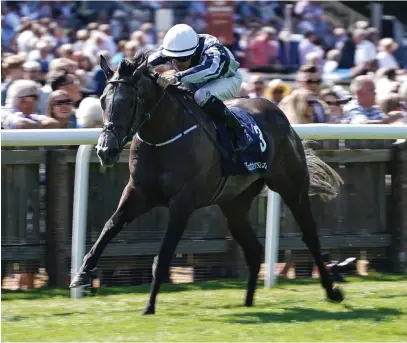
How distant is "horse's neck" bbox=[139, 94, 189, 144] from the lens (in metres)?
6.62

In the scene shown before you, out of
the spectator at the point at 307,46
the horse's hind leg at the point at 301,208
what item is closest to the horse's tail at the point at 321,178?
the horse's hind leg at the point at 301,208

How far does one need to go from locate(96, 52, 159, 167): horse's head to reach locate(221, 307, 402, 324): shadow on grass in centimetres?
127

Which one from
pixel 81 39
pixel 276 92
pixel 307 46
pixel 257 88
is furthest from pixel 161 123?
pixel 307 46

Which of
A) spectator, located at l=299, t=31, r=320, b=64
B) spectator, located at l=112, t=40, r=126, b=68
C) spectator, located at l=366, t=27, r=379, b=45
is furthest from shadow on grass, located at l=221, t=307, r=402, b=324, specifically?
spectator, located at l=299, t=31, r=320, b=64

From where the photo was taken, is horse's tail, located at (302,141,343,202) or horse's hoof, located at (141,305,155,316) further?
horse's tail, located at (302,141,343,202)

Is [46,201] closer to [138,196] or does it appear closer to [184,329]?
[138,196]

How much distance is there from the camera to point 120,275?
8203 millimetres

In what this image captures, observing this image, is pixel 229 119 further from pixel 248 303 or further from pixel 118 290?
pixel 118 290

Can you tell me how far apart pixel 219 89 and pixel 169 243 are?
44.4 inches

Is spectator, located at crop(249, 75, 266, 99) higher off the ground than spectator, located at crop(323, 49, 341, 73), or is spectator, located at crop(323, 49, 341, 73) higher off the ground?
spectator, located at crop(323, 49, 341, 73)

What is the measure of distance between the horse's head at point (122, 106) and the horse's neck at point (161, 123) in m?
0.11

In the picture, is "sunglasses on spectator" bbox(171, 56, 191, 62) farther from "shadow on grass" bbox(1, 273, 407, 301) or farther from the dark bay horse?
"shadow on grass" bbox(1, 273, 407, 301)

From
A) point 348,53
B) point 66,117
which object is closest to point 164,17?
point 348,53

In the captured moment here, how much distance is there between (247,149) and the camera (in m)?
7.12
